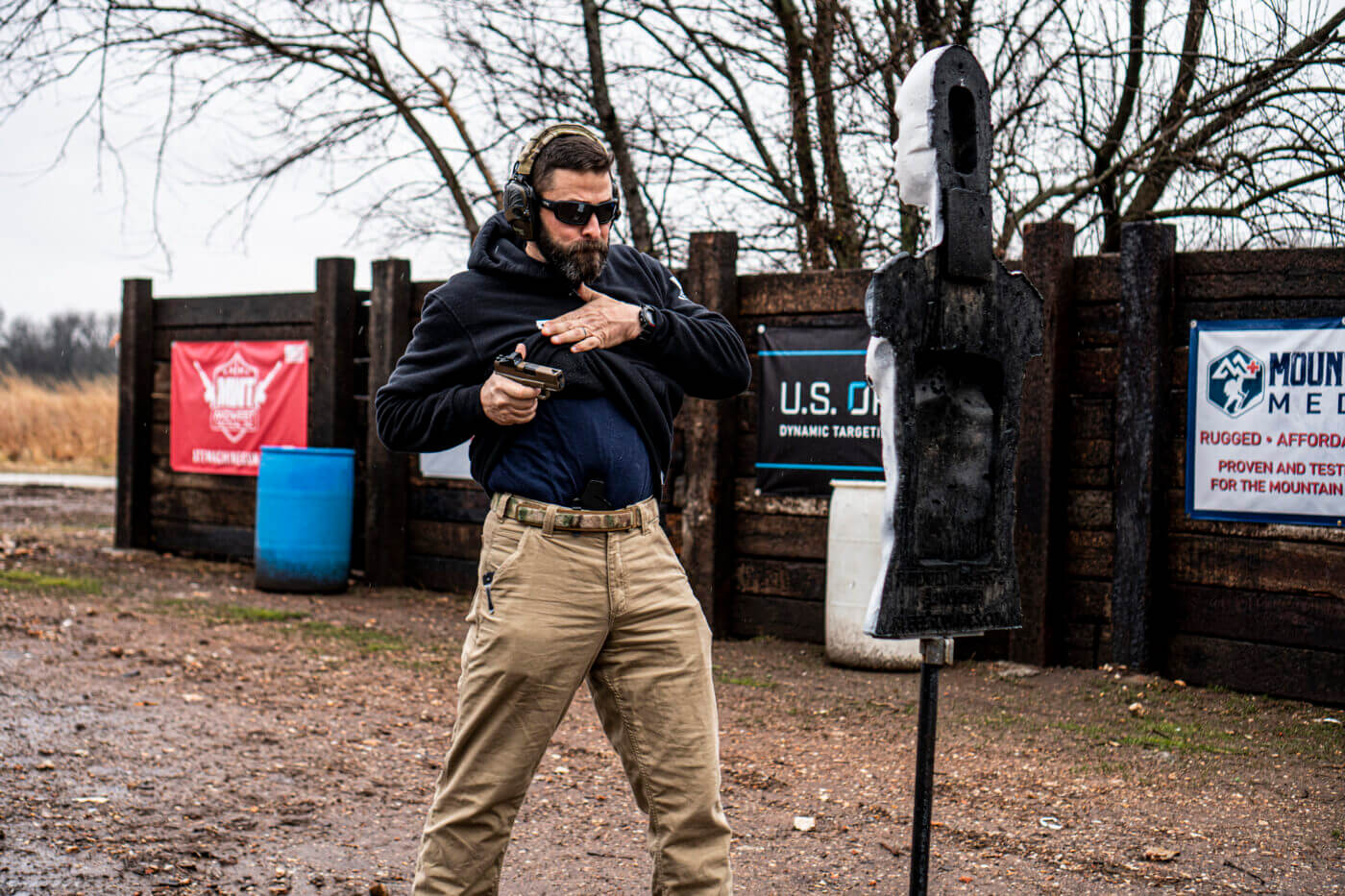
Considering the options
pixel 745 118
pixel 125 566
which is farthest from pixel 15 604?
pixel 745 118

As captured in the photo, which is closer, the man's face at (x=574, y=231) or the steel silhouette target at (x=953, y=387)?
the steel silhouette target at (x=953, y=387)

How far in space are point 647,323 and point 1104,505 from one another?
4936 millimetres

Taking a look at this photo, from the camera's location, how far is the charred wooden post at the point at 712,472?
835 cm

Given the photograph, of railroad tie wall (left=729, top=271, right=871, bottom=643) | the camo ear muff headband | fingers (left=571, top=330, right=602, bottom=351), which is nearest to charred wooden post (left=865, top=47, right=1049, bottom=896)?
fingers (left=571, top=330, right=602, bottom=351)

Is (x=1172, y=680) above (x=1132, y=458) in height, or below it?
below

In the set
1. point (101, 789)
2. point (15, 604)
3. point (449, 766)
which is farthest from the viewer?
point (15, 604)

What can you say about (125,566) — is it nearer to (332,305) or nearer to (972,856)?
(332,305)

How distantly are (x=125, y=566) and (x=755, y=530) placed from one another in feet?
20.5

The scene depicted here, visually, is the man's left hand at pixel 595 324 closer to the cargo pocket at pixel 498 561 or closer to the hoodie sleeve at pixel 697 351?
the hoodie sleeve at pixel 697 351

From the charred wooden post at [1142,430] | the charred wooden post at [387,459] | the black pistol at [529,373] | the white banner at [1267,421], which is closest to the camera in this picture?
the black pistol at [529,373]

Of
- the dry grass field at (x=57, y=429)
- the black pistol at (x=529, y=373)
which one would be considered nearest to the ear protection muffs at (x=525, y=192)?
the black pistol at (x=529, y=373)

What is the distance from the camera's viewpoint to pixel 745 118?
37.7 feet

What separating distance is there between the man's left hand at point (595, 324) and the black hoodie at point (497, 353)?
0.18 ft

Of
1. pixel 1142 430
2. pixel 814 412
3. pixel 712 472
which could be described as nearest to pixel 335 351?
pixel 712 472
